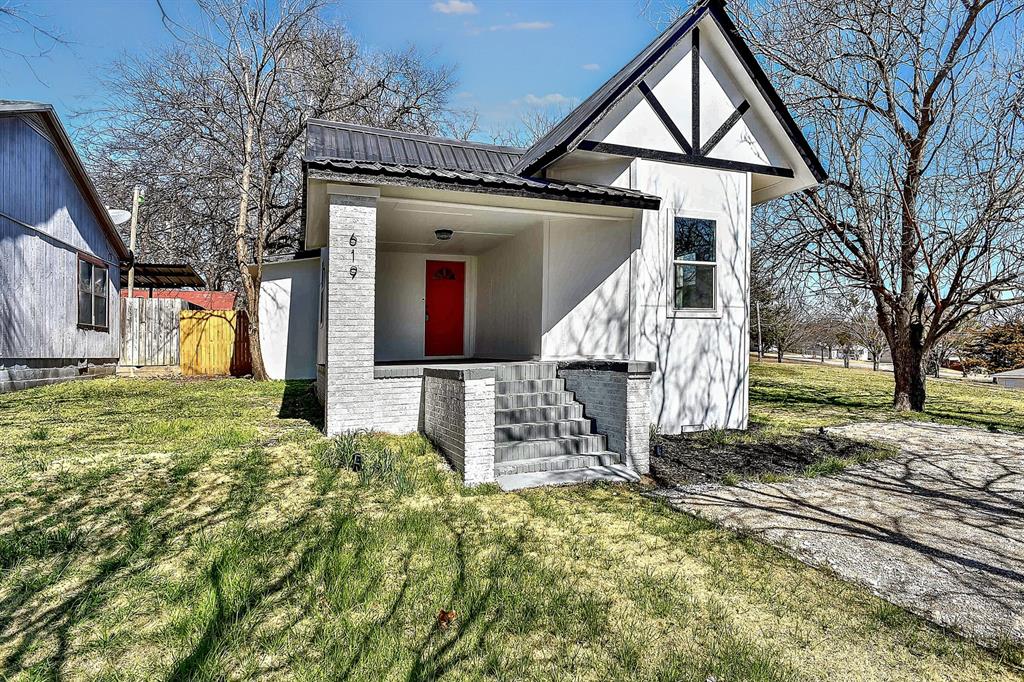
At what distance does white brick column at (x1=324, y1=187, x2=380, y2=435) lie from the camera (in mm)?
6559

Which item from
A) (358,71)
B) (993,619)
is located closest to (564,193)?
(993,619)

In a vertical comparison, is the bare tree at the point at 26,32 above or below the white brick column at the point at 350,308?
above

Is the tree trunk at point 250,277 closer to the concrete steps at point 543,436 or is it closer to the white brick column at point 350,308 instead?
the white brick column at point 350,308

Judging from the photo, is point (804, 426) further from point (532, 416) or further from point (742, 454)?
point (532, 416)

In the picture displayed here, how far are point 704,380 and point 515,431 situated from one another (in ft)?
13.0

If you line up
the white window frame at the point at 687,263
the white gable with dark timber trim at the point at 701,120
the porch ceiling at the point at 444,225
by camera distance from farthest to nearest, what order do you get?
the white window frame at the point at 687,263 → the white gable with dark timber trim at the point at 701,120 → the porch ceiling at the point at 444,225

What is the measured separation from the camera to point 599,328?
8.64m

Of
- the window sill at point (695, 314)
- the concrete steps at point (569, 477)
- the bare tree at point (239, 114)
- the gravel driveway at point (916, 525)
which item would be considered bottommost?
the gravel driveway at point (916, 525)

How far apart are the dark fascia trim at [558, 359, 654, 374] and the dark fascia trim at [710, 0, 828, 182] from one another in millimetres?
5237

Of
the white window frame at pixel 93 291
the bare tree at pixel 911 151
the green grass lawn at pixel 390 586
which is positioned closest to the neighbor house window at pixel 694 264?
the bare tree at pixel 911 151

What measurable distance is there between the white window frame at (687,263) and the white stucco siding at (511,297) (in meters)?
2.06

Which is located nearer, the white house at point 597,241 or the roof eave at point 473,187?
the roof eave at point 473,187

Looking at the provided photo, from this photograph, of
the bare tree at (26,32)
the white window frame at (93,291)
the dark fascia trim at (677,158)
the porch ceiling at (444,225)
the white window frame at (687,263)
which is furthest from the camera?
the white window frame at (93,291)

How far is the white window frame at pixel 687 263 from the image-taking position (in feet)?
27.9
